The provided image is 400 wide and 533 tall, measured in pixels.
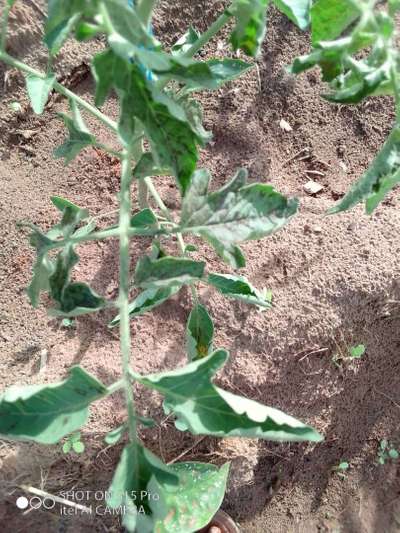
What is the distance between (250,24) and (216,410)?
59cm

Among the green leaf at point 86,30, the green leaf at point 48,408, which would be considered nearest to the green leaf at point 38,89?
the green leaf at point 86,30

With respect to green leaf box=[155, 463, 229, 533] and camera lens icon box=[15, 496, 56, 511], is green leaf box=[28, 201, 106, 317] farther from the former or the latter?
camera lens icon box=[15, 496, 56, 511]

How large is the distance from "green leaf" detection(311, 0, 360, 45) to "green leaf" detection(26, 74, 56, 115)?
52cm

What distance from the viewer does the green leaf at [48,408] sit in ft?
2.42

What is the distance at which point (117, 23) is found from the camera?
0.67 metres

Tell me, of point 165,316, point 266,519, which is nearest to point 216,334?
point 165,316

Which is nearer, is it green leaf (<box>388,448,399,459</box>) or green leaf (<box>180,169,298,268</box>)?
green leaf (<box>180,169,298,268</box>)

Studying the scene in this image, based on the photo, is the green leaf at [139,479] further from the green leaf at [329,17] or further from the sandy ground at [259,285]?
the green leaf at [329,17]

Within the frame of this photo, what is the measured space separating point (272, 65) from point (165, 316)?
0.84 metres

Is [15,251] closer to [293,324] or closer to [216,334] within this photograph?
[216,334]

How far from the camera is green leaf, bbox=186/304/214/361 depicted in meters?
1.15

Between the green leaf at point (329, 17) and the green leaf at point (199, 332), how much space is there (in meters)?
0.59

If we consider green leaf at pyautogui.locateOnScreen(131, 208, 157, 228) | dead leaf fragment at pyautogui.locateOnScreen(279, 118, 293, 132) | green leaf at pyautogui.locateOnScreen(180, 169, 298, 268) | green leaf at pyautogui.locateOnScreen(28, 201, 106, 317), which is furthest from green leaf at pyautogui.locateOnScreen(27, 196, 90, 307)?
dead leaf fragment at pyautogui.locateOnScreen(279, 118, 293, 132)

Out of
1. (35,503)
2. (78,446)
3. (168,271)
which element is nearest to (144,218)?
(168,271)
